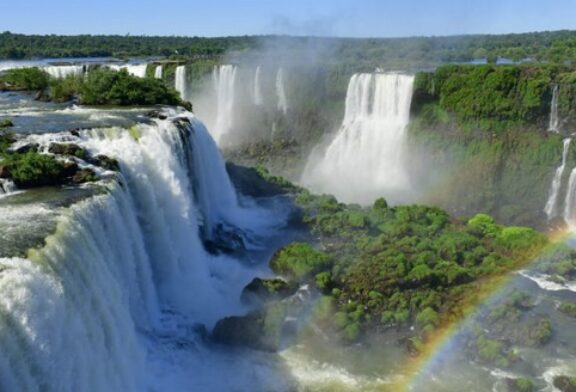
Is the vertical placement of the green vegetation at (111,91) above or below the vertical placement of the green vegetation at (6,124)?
above

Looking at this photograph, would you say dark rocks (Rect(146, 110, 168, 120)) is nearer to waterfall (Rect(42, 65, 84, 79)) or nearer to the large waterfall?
the large waterfall

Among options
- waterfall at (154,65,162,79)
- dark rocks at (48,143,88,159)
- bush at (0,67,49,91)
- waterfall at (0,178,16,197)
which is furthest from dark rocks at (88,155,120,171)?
waterfall at (154,65,162,79)

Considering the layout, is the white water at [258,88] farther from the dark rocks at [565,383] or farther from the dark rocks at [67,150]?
the dark rocks at [565,383]

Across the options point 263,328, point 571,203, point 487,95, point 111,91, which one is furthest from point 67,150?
point 487,95

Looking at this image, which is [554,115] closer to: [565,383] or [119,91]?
[565,383]

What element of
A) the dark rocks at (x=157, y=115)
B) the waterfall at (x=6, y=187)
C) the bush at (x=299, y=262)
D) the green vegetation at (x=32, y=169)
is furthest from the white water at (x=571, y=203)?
the waterfall at (x=6, y=187)

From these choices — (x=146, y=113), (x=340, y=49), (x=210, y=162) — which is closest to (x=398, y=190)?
(x=210, y=162)

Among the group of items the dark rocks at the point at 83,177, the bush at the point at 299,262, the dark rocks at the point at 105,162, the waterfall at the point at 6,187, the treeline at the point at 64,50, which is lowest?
the bush at the point at 299,262

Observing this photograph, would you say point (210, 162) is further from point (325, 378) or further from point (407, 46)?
point (407, 46)
